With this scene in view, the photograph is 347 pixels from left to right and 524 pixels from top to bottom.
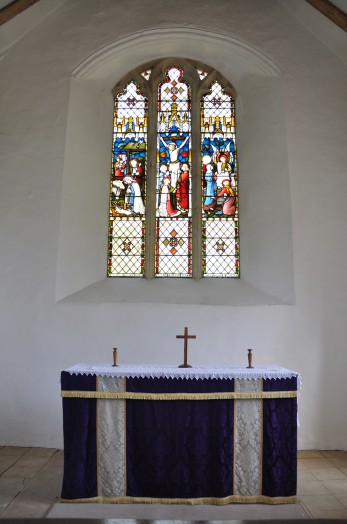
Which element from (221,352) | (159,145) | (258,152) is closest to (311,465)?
(221,352)

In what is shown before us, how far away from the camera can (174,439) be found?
3.52 metres

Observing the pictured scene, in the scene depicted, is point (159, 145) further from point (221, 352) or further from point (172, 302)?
point (221, 352)

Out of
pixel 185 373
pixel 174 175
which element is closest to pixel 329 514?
pixel 185 373

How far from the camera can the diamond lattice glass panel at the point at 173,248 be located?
230 inches

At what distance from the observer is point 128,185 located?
6141 mm

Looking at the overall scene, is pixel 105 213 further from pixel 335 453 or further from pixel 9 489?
pixel 335 453

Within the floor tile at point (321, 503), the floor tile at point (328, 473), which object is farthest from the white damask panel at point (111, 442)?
the floor tile at point (328, 473)

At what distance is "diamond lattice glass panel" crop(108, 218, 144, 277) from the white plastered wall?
16 centimetres

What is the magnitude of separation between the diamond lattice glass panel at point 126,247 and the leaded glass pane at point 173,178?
23cm

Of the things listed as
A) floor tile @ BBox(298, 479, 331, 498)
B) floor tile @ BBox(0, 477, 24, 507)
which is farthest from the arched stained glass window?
floor tile @ BBox(0, 477, 24, 507)

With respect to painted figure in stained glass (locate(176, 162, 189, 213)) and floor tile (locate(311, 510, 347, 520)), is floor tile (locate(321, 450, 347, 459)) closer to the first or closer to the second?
floor tile (locate(311, 510, 347, 520))

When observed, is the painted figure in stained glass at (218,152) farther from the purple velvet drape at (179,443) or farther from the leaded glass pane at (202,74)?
the purple velvet drape at (179,443)

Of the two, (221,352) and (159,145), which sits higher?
(159,145)

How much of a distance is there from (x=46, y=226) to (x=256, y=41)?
11.6 ft
